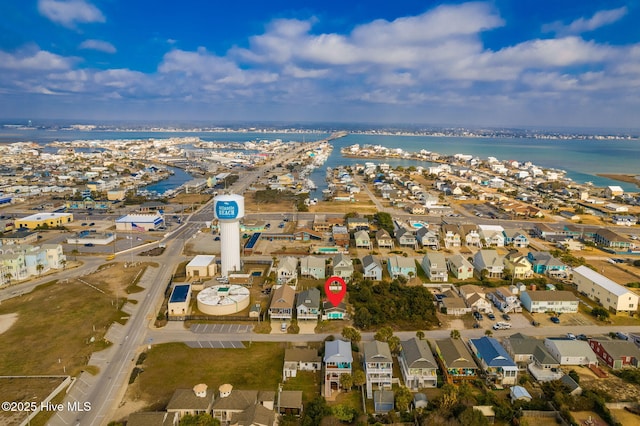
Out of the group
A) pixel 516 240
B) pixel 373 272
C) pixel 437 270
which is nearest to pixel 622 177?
pixel 516 240

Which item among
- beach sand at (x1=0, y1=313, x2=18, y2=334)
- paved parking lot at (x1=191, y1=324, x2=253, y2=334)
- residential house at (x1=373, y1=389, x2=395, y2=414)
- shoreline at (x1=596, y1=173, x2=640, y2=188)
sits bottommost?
paved parking lot at (x1=191, y1=324, x2=253, y2=334)

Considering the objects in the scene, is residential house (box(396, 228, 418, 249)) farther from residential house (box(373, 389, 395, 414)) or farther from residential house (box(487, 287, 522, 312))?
residential house (box(373, 389, 395, 414))

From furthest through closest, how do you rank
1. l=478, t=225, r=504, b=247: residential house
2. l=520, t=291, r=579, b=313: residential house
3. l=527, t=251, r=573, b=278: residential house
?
l=478, t=225, r=504, b=247: residential house, l=527, t=251, r=573, b=278: residential house, l=520, t=291, r=579, b=313: residential house

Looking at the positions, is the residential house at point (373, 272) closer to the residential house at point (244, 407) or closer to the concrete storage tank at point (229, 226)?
the concrete storage tank at point (229, 226)

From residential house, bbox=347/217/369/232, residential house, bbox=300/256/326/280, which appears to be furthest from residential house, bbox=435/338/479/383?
residential house, bbox=347/217/369/232

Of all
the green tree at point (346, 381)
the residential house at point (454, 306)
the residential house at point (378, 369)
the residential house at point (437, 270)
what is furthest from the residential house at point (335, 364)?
the residential house at point (437, 270)

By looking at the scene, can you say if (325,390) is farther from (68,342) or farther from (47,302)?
(47,302)

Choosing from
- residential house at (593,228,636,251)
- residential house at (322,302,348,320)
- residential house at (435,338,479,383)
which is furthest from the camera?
residential house at (593,228,636,251)

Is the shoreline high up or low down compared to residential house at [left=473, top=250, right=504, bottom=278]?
up
